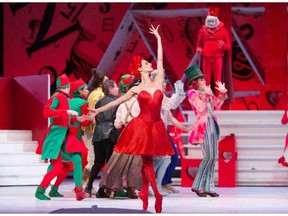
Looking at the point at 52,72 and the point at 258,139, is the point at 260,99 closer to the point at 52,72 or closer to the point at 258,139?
the point at 258,139

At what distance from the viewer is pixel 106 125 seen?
29.7 feet

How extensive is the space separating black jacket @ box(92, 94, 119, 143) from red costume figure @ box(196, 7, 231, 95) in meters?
2.91

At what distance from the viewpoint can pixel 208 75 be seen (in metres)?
11.8

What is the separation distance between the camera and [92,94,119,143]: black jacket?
8.99 m

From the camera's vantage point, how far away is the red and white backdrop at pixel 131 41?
44.4 feet

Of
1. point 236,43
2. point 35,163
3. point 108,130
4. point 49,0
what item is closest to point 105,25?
point 49,0

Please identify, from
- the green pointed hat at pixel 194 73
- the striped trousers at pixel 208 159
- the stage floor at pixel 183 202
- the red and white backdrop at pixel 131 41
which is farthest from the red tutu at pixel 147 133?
the red and white backdrop at pixel 131 41

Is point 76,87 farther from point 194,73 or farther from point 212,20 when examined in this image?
point 212,20

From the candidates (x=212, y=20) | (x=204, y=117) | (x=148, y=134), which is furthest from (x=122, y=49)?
(x=148, y=134)

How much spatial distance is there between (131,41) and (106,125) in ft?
16.4

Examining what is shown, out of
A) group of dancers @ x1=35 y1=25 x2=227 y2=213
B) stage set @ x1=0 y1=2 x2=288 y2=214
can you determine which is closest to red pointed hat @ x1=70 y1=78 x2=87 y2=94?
group of dancers @ x1=35 y1=25 x2=227 y2=213

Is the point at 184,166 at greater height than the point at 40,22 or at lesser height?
lesser

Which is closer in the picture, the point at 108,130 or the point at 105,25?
the point at 108,130

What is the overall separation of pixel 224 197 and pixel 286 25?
498 centimetres
